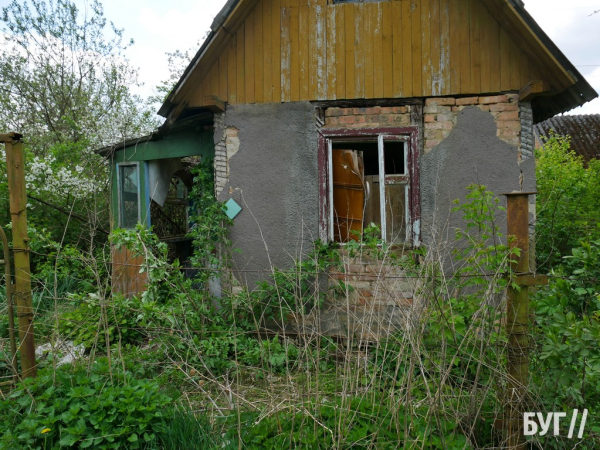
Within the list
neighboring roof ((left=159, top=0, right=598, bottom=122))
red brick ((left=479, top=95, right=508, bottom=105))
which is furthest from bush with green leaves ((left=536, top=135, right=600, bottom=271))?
red brick ((left=479, top=95, right=508, bottom=105))

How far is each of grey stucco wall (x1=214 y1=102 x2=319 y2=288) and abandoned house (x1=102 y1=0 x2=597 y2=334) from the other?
13 mm

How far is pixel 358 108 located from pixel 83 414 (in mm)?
4495

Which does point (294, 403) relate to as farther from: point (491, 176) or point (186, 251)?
point (186, 251)

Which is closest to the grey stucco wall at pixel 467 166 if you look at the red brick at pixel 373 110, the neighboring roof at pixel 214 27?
the red brick at pixel 373 110

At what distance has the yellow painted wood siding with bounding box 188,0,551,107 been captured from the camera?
18.5 ft

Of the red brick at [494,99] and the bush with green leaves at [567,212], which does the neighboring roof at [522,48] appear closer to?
the red brick at [494,99]

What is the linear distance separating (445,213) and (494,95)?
4.87 feet

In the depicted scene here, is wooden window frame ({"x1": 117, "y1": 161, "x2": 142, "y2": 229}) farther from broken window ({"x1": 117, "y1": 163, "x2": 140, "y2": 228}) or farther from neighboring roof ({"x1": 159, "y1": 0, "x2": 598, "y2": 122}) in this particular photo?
neighboring roof ({"x1": 159, "y1": 0, "x2": 598, "y2": 122})

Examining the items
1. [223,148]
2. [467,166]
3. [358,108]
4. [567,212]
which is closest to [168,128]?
[223,148]

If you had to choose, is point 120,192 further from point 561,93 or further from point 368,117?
point 561,93

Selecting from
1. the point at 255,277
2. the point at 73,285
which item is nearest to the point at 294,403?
the point at 255,277

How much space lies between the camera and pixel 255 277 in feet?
19.5

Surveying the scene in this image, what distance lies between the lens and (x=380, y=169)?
19.2 feet

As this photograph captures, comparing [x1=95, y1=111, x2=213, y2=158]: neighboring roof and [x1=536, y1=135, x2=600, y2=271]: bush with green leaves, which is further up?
[x1=95, y1=111, x2=213, y2=158]: neighboring roof
